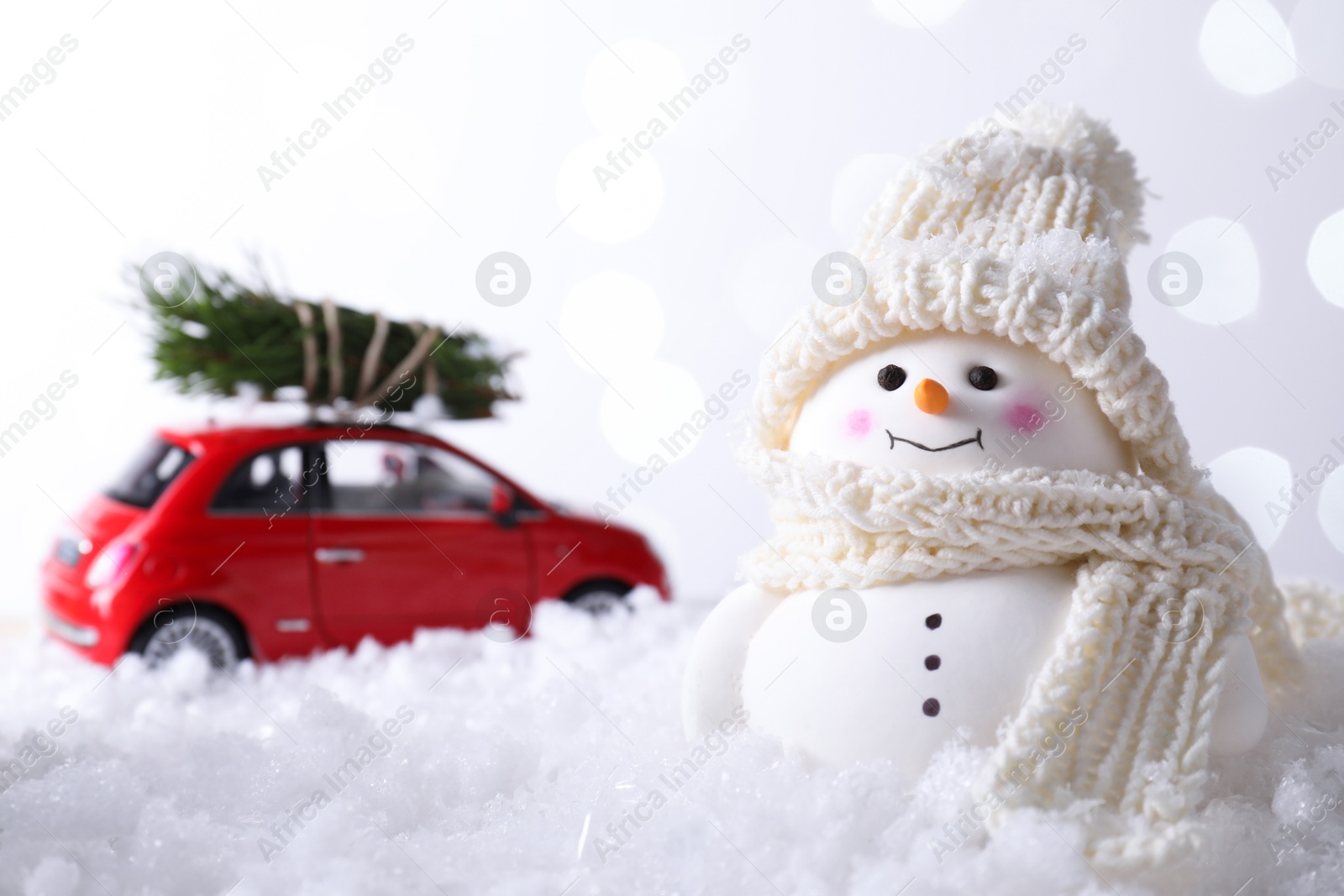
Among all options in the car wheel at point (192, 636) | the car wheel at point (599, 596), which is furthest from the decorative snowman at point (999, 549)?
the car wheel at point (192, 636)

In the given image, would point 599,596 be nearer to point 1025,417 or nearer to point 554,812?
point 554,812

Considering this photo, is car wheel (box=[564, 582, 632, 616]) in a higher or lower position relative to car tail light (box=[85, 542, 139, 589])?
higher

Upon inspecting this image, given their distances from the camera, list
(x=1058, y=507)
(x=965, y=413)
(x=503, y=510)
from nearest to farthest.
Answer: (x=1058, y=507) → (x=965, y=413) → (x=503, y=510)

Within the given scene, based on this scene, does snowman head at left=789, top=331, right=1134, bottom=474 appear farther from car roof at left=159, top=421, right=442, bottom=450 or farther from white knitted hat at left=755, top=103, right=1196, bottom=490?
car roof at left=159, top=421, right=442, bottom=450

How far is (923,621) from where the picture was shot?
1.92 metres

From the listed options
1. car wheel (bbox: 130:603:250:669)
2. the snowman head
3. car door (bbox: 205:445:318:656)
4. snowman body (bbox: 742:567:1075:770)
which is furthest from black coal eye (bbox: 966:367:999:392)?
car wheel (bbox: 130:603:250:669)

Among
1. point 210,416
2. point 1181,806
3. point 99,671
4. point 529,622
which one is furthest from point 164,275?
point 1181,806

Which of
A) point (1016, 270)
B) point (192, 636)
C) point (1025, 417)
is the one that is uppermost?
point (1016, 270)

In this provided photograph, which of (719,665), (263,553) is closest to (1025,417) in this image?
(719,665)

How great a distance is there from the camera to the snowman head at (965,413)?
6.44ft

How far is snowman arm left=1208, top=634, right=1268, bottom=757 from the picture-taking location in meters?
1.87

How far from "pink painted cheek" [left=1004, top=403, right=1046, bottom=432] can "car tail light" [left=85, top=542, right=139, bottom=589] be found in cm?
274

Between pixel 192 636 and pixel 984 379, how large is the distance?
271 cm

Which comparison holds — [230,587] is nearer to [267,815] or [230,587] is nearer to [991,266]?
[267,815]
